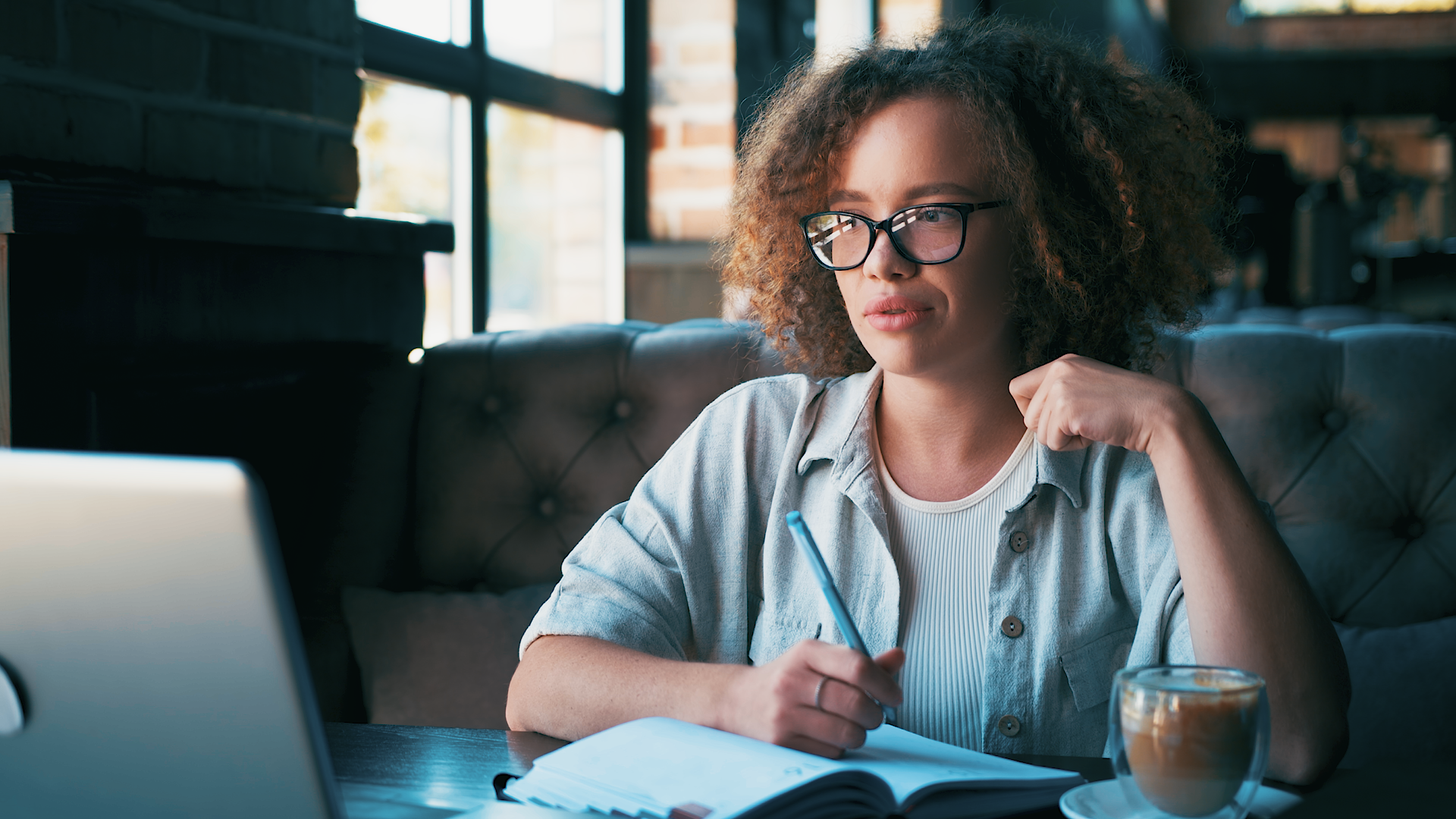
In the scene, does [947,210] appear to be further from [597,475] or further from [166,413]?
[166,413]

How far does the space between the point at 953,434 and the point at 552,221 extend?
6.88 feet

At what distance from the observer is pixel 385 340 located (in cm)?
189

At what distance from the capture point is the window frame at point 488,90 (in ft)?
7.63

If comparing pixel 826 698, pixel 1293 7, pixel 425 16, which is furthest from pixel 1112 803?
pixel 1293 7

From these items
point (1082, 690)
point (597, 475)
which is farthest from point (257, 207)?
point (1082, 690)

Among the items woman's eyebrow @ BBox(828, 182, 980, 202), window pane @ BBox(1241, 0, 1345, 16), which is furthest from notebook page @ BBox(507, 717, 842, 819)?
window pane @ BBox(1241, 0, 1345, 16)

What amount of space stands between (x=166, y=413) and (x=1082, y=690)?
1.09 m

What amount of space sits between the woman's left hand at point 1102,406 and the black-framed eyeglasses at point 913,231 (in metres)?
0.16

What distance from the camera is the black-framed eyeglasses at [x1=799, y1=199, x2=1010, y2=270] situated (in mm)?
1136

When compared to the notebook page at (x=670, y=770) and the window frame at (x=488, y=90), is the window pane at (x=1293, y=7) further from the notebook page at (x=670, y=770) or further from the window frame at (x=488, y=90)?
the notebook page at (x=670, y=770)

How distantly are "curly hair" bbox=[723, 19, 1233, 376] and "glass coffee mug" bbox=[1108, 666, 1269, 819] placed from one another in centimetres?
58

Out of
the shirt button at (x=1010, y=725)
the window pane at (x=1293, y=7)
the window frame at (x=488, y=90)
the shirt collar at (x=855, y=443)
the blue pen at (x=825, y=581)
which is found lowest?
the shirt button at (x=1010, y=725)

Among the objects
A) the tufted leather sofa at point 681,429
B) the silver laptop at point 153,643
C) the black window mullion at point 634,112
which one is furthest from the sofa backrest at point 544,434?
the black window mullion at point 634,112

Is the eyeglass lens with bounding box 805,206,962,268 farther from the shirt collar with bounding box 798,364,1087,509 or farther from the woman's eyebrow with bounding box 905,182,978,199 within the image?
the shirt collar with bounding box 798,364,1087,509
